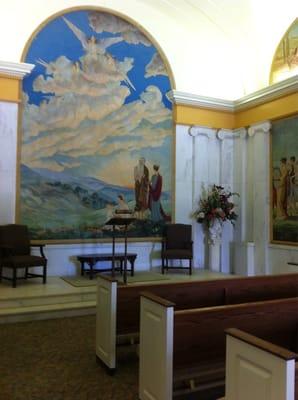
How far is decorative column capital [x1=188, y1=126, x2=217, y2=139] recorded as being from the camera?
8.31m

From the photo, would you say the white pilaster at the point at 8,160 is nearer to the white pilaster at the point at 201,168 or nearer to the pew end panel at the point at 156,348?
the white pilaster at the point at 201,168

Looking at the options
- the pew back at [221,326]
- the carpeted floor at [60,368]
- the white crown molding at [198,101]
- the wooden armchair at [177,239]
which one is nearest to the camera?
the pew back at [221,326]

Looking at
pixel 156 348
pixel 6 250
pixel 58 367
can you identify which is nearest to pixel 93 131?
pixel 6 250

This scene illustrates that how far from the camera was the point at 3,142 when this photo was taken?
264 inches

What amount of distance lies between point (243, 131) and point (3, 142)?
4.73 metres

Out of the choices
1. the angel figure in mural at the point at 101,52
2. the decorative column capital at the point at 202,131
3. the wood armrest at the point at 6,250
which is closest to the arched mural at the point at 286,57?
the decorative column capital at the point at 202,131

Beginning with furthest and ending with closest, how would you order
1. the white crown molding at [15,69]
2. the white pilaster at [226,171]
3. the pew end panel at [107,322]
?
the white pilaster at [226,171]
the white crown molding at [15,69]
the pew end panel at [107,322]

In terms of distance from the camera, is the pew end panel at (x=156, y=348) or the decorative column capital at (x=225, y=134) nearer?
Result: the pew end panel at (x=156, y=348)

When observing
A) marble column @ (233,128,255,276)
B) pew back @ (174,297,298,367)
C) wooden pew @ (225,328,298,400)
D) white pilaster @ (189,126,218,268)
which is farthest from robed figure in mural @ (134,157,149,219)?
wooden pew @ (225,328,298,400)

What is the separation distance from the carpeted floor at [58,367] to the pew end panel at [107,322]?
0.13 metres

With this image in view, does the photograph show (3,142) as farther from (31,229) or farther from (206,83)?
(206,83)

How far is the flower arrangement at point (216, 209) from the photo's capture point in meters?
7.85

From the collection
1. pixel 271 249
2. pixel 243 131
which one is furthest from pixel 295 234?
pixel 243 131

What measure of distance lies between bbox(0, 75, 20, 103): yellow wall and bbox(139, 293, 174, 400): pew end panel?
5042mm
